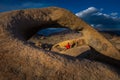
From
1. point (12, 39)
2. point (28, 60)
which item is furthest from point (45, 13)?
point (28, 60)

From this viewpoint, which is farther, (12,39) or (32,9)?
(32,9)

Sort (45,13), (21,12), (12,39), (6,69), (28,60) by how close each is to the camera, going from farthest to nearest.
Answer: (45,13), (21,12), (12,39), (28,60), (6,69)

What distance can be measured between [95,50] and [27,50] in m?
2.90

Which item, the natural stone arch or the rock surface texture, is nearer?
the rock surface texture

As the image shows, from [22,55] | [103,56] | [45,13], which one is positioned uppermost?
[45,13]

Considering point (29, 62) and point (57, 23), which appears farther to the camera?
point (57, 23)

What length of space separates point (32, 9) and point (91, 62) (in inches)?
87.8

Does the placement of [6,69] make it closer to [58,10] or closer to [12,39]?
[12,39]

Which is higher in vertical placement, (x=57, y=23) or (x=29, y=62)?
(x=57, y=23)

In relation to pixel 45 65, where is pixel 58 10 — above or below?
above

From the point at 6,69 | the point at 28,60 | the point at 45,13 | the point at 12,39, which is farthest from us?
the point at 45,13

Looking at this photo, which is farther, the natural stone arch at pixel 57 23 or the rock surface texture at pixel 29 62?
the natural stone arch at pixel 57 23

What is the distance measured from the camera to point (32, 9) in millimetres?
7055

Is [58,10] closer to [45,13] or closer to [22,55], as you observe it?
[45,13]
